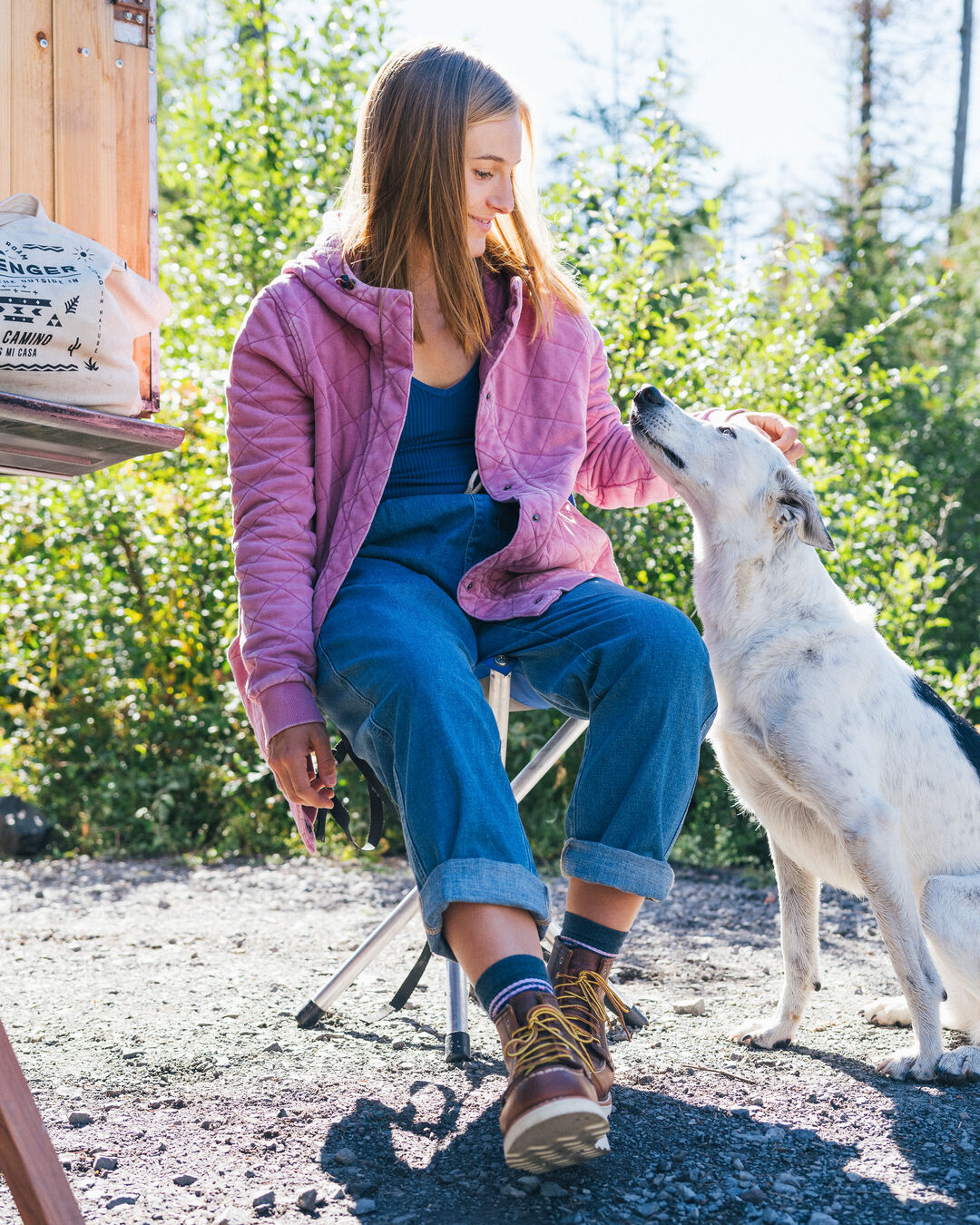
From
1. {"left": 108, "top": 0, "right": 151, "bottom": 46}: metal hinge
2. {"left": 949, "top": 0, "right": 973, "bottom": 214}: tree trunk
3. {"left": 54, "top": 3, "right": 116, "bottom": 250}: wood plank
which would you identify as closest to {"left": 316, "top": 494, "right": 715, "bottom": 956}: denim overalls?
{"left": 54, "top": 3, "right": 116, "bottom": 250}: wood plank

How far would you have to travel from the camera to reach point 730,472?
8.59ft

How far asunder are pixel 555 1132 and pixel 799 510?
62.6 inches

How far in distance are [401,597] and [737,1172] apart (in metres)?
1.12

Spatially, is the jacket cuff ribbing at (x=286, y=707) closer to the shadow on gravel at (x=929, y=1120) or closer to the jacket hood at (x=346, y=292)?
the jacket hood at (x=346, y=292)

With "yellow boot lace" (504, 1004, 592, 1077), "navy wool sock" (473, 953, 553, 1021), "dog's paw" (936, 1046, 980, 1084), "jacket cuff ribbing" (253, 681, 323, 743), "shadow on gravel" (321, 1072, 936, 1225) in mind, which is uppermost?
"jacket cuff ribbing" (253, 681, 323, 743)

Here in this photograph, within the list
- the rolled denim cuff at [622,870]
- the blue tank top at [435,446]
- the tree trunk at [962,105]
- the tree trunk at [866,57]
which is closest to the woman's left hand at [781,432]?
the blue tank top at [435,446]

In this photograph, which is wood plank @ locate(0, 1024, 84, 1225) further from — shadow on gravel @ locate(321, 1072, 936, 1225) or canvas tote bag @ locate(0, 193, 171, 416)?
canvas tote bag @ locate(0, 193, 171, 416)

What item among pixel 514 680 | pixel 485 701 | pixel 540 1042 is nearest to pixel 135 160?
pixel 514 680

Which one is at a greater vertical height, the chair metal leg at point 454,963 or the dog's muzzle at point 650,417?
the dog's muzzle at point 650,417

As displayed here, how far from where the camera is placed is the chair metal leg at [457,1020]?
7.73ft

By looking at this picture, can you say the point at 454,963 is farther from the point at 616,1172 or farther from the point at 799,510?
the point at 799,510

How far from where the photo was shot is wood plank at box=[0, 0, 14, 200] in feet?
7.48

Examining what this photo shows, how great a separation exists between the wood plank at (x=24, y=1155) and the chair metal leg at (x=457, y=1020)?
1016mm

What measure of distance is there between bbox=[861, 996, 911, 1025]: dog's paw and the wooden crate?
222 cm
